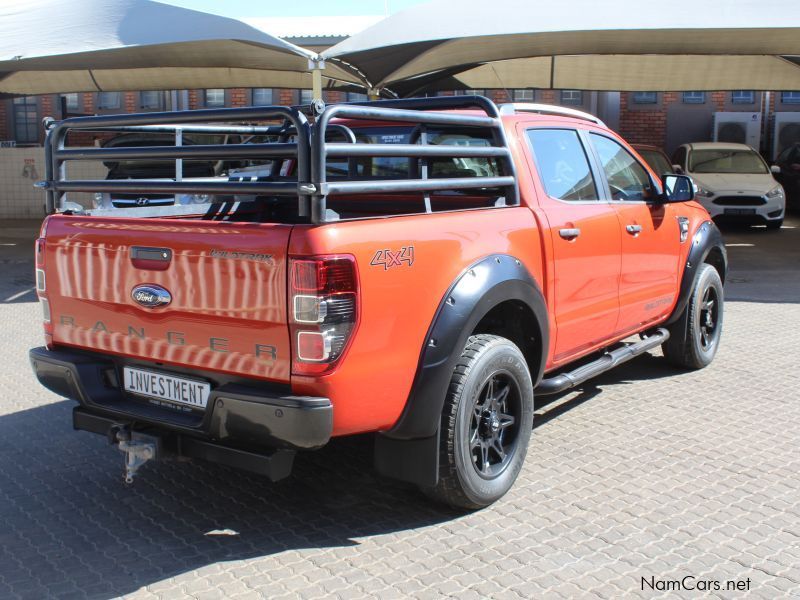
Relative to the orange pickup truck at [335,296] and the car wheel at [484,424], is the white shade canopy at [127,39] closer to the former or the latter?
the orange pickup truck at [335,296]

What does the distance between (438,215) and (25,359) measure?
14.6 ft

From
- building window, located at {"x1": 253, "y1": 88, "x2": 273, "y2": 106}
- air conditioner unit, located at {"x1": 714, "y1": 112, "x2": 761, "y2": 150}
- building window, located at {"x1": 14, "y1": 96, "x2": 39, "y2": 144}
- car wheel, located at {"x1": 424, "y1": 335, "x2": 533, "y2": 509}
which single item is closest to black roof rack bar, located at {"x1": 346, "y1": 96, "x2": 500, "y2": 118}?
car wheel, located at {"x1": 424, "y1": 335, "x2": 533, "y2": 509}

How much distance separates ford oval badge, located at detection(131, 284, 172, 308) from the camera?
137 inches

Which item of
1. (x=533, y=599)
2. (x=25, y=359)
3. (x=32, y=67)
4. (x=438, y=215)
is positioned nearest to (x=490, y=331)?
(x=438, y=215)

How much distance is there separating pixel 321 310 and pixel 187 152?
3.20 feet

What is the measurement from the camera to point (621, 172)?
5523 millimetres

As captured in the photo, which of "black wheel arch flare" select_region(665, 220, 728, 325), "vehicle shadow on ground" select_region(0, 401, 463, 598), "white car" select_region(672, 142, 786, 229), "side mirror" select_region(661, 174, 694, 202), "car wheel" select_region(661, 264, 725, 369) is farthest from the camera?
"white car" select_region(672, 142, 786, 229)

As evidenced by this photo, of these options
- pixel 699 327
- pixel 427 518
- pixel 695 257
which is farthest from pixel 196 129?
pixel 699 327

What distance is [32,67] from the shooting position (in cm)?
1289

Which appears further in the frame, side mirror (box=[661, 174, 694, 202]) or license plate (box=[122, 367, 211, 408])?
side mirror (box=[661, 174, 694, 202])

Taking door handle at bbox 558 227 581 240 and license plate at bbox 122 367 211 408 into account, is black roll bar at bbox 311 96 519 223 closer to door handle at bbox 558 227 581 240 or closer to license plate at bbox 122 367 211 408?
door handle at bbox 558 227 581 240

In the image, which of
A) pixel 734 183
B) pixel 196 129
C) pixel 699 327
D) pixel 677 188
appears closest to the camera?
pixel 196 129

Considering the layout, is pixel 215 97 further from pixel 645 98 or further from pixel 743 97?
pixel 743 97

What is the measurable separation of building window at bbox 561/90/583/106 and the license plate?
17951 mm
